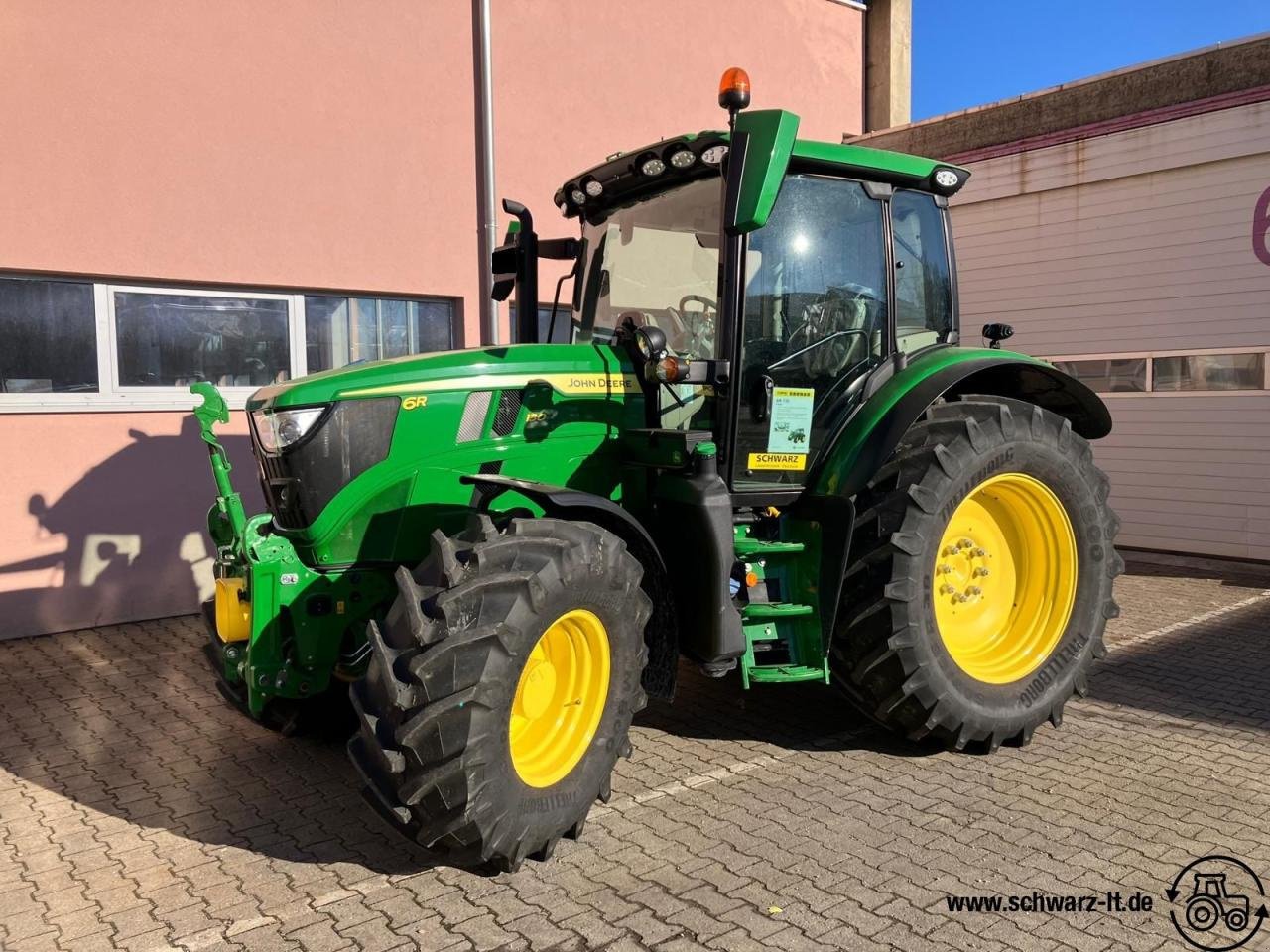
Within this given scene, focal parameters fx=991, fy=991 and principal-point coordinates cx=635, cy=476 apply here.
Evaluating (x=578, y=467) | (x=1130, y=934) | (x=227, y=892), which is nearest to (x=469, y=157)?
(x=578, y=467)

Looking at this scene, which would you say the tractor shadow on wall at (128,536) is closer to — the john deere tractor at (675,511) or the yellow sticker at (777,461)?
the john deere tractor at (675,511)

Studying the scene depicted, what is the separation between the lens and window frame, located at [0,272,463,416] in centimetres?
622

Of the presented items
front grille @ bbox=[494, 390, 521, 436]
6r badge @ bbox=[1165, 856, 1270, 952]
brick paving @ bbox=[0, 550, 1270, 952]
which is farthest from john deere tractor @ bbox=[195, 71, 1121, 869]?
6r badge @ bbox=[1165, 856, 1270, 952]

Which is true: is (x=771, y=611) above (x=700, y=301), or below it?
below

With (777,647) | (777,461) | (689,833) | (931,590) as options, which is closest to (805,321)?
(777,461)

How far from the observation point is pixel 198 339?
683 cm

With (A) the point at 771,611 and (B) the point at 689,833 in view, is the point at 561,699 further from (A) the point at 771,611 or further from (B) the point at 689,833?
(A) the point at 771,611

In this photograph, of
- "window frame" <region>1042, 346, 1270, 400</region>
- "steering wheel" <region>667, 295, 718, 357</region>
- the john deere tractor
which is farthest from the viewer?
"window frame" <region>1042, 346, 1270, 400</region>

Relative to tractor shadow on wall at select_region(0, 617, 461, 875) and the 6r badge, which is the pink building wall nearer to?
tractor shadow on wall at select_region(0, 617, 461, 875)

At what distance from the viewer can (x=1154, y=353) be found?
8195 mm

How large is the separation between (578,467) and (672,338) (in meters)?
0.73

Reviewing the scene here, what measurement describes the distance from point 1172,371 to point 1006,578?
4.80 meters

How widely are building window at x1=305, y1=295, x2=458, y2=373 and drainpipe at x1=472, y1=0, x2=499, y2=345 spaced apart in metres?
0.32

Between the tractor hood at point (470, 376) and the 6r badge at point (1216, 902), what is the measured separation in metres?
2.49
